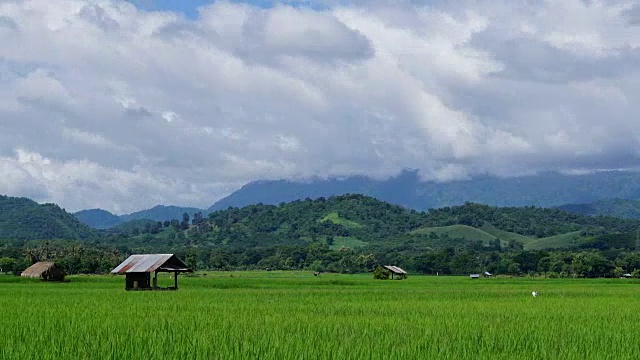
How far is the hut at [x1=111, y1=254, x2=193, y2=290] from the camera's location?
162 feet

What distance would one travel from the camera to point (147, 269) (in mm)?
49188

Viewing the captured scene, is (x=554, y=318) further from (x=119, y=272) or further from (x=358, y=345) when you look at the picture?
(x=119, y=272)

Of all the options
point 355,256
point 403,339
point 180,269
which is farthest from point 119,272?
point 355,256

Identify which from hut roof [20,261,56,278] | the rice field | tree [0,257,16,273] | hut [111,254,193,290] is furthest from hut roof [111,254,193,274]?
tree [0,257,16,273]

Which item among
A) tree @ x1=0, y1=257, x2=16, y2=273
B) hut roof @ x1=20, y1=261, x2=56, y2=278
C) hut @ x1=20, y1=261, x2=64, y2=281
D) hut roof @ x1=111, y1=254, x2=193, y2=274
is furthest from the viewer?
tree @ x1=0, y1=257, x2=16, y2=273

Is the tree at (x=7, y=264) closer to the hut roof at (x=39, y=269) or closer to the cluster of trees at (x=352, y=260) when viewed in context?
the cluster of trees at (x=352, y=260)

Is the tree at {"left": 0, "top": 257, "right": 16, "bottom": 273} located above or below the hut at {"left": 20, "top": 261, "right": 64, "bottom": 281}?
above

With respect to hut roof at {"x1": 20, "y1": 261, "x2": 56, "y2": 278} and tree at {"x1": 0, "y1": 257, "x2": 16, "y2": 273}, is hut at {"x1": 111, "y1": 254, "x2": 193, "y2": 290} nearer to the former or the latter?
hut roof at {"x1": 20, "y1": 261, "x2": 56, "y2": 278}

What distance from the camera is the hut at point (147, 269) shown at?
162 feet

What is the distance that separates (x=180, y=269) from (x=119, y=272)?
12.2 ft

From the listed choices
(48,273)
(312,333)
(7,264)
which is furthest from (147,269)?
(7,264)

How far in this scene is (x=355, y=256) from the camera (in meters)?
147

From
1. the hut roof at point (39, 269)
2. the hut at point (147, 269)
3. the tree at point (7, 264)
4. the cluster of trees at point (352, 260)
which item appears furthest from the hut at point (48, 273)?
the tree at point (7, 264)

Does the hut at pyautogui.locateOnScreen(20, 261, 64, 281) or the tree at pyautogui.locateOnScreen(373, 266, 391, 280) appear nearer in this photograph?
the hut at pyautogui.locateOnScreen(20, 261, 64, 281)
